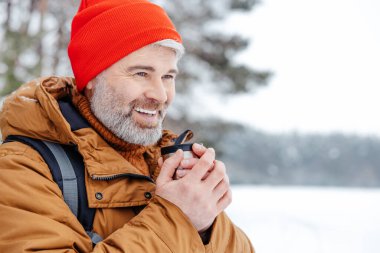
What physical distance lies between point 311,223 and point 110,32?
297 inches

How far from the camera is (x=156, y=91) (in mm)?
1843

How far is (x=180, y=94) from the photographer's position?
14.4 metres

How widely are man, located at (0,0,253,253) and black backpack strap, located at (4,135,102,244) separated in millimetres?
21

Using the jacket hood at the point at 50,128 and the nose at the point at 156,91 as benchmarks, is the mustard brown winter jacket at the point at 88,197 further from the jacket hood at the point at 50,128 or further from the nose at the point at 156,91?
the nose at the point at 156,91

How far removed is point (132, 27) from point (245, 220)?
8.07 meters

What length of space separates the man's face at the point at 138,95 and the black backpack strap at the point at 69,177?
0.27 m

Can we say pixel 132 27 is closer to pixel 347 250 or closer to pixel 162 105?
pixel 162 105

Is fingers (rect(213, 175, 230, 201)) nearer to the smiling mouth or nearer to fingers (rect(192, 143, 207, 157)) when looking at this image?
fingers (rect(192, 143, 207, 157))

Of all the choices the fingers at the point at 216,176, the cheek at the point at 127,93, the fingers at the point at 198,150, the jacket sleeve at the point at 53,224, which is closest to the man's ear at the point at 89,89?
the cheek at the point at 127,93

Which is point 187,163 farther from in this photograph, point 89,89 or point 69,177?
point 89,89

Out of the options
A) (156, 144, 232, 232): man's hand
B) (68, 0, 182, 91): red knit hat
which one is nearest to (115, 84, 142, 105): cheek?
(68, 0, 182, 91): red knit hat

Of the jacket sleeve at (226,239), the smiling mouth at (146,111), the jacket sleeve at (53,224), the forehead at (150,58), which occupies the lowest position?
the jacket sleeve at (226,239)

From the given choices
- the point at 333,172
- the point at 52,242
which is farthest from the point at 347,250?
the point at 333,172

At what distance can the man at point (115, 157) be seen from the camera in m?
1.48
